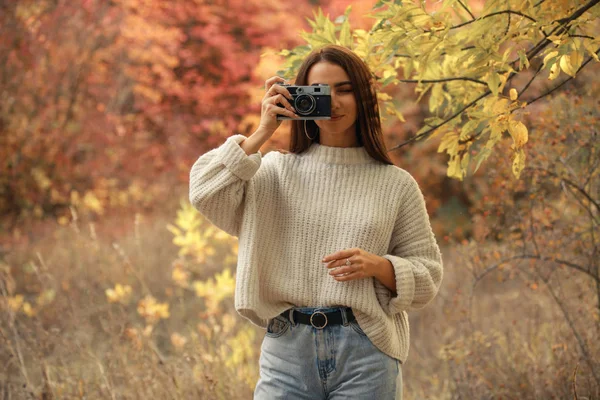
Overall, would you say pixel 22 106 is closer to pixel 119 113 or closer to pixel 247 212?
pixel 119 113

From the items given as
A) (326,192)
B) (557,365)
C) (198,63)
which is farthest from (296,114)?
(198,63)

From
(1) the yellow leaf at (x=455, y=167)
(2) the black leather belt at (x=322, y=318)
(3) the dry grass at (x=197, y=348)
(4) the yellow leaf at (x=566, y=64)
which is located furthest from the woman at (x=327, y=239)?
(3) the dry grass at (x=197, y=348)

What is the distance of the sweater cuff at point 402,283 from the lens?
5.82 feet

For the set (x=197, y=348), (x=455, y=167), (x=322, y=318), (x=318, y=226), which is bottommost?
(x=197, y=348)

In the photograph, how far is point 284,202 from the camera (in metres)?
1.89

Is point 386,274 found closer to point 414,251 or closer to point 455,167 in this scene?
point 414,251

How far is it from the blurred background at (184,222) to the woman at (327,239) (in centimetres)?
58

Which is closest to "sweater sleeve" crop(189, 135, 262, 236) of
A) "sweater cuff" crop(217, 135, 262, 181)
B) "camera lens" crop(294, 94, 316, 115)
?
"sweater cuff" crop(217, 135, 262, 181)

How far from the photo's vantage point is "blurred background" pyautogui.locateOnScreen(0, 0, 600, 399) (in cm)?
304

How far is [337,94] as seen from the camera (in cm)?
185

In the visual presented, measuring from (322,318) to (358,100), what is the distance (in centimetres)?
58

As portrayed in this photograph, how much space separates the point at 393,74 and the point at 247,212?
28.1 inches

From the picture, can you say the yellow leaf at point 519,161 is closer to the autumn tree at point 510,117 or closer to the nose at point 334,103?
the autumn tree at point 510,117

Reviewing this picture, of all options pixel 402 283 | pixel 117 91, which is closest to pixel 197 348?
pixel 402 283
